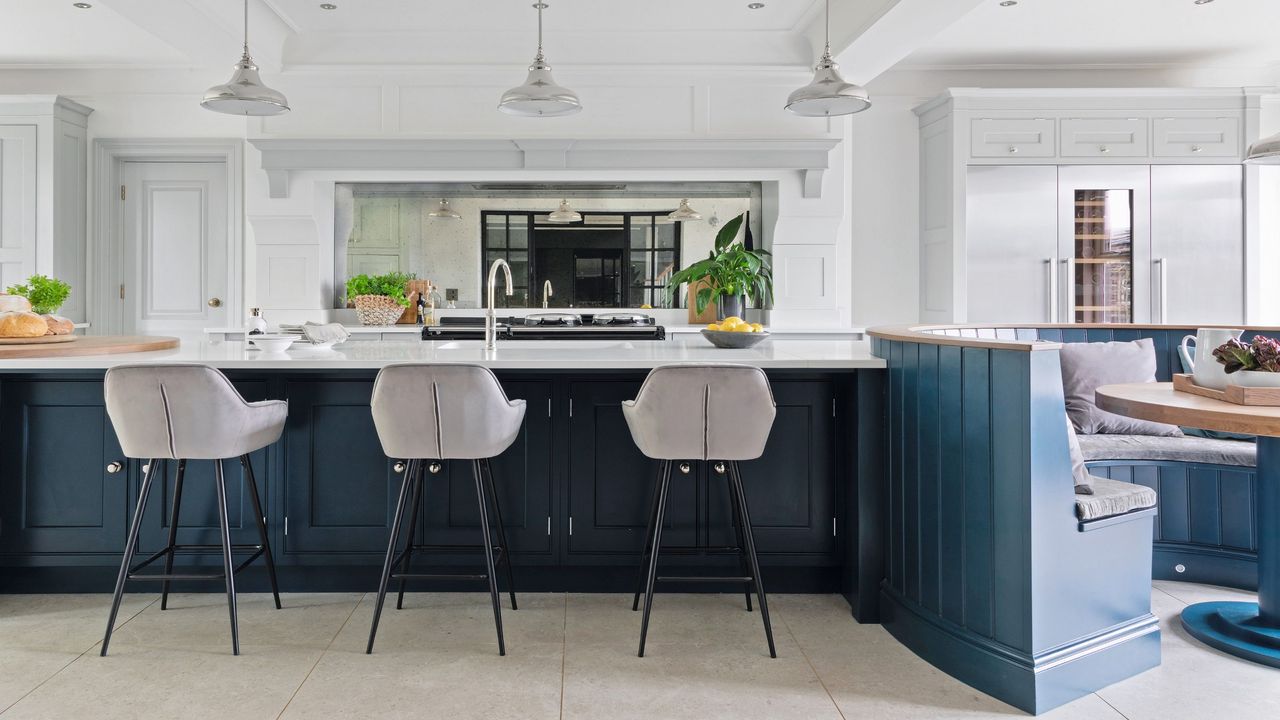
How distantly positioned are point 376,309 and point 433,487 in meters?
2.69

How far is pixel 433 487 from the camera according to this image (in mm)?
2898

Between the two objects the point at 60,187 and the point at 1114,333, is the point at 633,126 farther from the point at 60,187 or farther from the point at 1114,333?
the point at 60,187

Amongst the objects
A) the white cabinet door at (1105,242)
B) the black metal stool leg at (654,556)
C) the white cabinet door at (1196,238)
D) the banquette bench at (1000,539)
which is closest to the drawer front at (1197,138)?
the white cabinet door at (1196,238)

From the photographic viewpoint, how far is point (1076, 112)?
16.8 ft

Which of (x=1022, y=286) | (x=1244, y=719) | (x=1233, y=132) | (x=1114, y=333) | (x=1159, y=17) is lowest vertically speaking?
(x=1244, y=719)

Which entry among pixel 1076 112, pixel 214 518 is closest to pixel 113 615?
pixel 214 518

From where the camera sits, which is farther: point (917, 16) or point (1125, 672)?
point (917, 16)

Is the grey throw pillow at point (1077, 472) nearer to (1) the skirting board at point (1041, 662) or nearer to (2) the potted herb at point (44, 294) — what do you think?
(1) the skirting board at point (1041, 662)

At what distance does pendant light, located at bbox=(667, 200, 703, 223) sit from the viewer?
5766 millimetres

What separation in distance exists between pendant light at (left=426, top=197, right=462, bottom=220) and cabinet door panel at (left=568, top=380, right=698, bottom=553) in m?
3.30

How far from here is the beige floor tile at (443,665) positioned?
6.89ft

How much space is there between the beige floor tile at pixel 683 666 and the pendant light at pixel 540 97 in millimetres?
2018

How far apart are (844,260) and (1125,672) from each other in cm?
355

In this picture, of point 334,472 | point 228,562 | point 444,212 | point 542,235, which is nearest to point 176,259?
point 444,212
